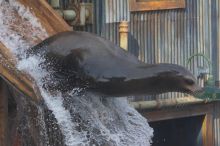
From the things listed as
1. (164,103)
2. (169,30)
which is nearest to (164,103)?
(164,103)

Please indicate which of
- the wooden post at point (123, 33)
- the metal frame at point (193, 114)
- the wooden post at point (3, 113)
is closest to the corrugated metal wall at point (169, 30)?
the metal frame at point (193, 114)

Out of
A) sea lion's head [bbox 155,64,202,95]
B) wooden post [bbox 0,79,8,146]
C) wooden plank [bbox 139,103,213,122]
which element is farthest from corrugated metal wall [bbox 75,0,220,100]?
sea lion's head [bbox 155,64,202,95]

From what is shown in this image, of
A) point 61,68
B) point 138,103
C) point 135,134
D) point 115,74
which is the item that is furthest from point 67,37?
point 138,103

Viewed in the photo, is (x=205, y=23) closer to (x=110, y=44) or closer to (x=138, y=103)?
(x=138, y=103)

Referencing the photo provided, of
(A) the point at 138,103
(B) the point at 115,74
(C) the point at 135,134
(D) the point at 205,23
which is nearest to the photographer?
(B) the point at 115,74

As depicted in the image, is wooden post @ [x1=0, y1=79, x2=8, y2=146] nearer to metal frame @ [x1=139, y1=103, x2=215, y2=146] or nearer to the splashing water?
the splashing water

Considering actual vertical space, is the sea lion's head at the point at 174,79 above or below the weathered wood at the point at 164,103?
above

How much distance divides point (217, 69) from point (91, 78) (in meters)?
5.78

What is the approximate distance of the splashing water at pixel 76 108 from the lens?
15.3 ft

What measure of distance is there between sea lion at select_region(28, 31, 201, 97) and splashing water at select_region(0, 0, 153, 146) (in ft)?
0.33

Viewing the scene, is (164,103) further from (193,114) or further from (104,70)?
(104,70)

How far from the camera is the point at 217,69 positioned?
9.98m

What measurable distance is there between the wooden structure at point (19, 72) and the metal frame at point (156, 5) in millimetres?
3301

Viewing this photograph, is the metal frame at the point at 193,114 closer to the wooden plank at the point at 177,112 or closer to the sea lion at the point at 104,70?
the wooden plank at the point at 177,112
